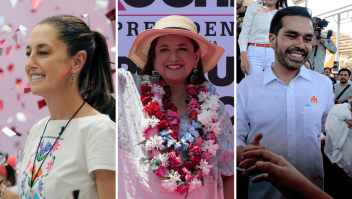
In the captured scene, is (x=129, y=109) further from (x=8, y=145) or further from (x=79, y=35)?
(x=8, y=145)

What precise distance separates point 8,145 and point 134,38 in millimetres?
1190

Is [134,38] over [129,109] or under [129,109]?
over

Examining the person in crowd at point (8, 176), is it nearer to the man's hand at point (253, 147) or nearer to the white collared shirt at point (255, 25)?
the man's hand at point (253, 147)

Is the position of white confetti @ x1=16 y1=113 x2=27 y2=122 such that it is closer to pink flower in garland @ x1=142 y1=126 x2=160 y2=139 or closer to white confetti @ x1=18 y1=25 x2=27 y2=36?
white confetti @ x1=18 y1=25 x2=27 y2=36

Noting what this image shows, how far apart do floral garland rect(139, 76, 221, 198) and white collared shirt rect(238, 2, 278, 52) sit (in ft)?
1.62

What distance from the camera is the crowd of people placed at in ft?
5.41

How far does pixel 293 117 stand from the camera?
1.69 metres

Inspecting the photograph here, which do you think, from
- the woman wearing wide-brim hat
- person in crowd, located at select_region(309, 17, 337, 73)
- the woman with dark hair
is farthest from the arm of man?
person in crowd, located at select_region(309, 17, 337, 73)

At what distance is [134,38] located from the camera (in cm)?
193

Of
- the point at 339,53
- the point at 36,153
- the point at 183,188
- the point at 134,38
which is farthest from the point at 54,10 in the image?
the point at 339,53

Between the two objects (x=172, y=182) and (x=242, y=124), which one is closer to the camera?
(x=172, y=182)

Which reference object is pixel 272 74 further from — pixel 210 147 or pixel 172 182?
pixel 172 182

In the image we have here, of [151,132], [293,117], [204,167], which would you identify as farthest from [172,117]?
[293,117]

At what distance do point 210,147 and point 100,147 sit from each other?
711mm
